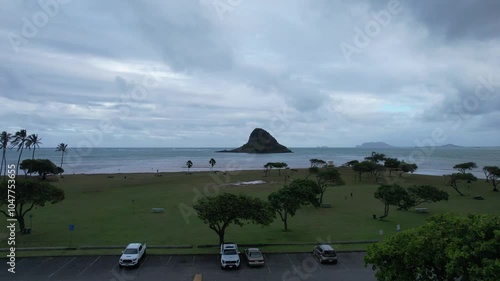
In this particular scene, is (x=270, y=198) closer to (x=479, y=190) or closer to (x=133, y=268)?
(x=133, y=268)

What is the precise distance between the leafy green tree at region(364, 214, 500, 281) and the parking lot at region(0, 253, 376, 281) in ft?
26.9

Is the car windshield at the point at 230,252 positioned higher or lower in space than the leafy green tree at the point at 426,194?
lower

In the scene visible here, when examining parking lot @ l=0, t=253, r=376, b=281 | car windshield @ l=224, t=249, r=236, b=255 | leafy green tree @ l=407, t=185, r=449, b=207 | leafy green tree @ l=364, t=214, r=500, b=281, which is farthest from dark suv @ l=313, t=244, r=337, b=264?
leafy green tree @ l=407, t=185, r=449, b=207

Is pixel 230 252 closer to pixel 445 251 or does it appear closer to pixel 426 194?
pixel 445 251

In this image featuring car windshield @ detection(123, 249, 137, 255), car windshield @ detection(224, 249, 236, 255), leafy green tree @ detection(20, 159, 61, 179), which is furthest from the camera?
leafy green tree @ detection(20, 159, 61, 179)

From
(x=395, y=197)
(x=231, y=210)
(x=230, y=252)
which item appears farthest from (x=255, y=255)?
(x=395, y=197)

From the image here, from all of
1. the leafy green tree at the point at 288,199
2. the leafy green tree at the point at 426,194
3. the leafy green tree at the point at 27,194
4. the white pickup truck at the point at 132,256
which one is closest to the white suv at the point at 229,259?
Result: the white pickup truck at the point at 132,256

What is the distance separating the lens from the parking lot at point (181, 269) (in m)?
20.0

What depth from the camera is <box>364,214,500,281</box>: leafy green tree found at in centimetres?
1042

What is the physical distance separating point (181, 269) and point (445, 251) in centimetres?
1523

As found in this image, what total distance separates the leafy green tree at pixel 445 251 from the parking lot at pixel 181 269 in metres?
8.20

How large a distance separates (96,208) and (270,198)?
22698mm

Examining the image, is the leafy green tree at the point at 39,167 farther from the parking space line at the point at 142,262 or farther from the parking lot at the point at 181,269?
the parking space line at the point at 142,262

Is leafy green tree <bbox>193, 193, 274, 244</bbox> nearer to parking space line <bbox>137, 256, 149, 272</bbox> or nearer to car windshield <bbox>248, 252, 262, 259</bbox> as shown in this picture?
car windshield <bbox>248, 252, 262, 259</bbox>
